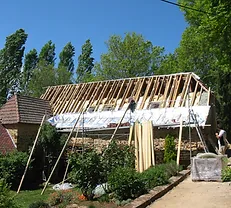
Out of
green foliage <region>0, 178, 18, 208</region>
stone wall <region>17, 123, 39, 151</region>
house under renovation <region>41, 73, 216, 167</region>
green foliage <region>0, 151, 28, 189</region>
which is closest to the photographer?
green foliage <region>0, 178, 18, 208</region>

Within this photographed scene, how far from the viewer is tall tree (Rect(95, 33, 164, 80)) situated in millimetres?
39406

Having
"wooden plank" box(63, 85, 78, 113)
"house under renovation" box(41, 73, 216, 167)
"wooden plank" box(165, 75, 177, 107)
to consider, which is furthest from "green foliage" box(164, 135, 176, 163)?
"wooden plank" box(63, 85, 78, 113)

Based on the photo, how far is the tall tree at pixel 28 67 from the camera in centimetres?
4391

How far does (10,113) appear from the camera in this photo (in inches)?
786

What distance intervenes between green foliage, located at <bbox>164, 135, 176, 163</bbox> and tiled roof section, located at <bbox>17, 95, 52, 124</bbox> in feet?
27.5

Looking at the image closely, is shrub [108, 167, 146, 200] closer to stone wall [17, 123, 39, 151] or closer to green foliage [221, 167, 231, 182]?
green foliage [221, 167, 231, 182]

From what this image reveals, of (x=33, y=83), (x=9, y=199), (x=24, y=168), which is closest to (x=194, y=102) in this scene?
(x=24, y=168)

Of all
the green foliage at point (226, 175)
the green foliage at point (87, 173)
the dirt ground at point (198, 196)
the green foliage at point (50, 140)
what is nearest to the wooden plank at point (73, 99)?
the green foliage at point (50, 140)

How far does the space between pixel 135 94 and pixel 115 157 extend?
9.60 meters

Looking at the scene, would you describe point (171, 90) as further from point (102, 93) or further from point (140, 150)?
point (140, 150)

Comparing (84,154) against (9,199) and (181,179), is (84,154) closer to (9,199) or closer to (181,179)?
(181,179)

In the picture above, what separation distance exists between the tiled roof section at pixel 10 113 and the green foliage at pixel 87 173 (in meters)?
10.4

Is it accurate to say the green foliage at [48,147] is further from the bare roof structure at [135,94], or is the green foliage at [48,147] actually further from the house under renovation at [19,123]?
the bare roof structure at [135,94]

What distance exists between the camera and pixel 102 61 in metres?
40.3
